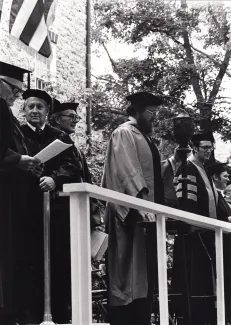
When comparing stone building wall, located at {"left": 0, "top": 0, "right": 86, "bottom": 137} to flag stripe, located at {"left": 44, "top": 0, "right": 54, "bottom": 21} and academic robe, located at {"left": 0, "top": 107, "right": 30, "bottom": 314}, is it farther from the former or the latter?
academic robe, located at {"left": 0, "top": 107, "right": 30, "bottom": 314}

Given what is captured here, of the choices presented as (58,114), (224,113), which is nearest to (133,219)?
(58,114)

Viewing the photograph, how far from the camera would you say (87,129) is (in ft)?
49.3

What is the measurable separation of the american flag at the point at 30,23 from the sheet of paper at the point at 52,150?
2412 mm

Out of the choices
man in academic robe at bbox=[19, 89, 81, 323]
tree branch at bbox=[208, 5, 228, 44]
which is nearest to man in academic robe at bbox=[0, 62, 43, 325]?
man in academic robe at bbox=[19, 89, 81, 323]

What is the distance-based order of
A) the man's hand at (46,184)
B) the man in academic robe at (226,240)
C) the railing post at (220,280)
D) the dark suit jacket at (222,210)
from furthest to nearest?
the dark suit jacket at (222,210) → the man in academic robe at (226,240) → the railing post at (220,280) → the man's hand at (46,184)

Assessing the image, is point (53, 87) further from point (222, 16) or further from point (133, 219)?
point (222, 16)

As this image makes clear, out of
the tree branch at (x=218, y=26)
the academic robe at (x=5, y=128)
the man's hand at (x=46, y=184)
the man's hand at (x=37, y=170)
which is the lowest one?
the man's hand at (x=46, y=184)

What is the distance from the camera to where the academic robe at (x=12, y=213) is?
5.26 m

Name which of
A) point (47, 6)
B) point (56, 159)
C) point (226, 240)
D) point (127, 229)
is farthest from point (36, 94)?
point (226, 240)

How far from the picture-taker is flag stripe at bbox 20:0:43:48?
24.9ft

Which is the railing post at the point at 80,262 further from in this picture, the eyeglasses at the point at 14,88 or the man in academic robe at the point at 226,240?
the man in academic robe at the point at 226,240

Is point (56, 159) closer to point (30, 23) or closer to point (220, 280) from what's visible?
point (220, 280)

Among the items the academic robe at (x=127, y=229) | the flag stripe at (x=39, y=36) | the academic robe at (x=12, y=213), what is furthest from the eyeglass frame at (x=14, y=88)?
the flag stripe at (x=39, y=36)

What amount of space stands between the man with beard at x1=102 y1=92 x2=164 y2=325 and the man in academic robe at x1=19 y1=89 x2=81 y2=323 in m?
0.34
